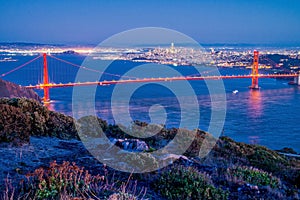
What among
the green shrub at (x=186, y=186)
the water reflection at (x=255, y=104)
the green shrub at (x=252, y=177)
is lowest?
the water reflection at (x=255, y=104)

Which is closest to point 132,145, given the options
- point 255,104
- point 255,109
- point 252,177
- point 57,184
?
point 252,177

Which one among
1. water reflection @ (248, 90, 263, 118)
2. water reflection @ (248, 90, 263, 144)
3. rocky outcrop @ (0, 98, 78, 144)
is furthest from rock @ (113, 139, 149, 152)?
water reflection @ (248, 90, 263, 118)

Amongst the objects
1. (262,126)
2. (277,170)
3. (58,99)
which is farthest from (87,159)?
(58,99)

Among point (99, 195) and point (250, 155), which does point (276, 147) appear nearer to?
point (250, 155)

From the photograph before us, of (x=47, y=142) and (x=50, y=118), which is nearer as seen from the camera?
(x=47, y=142)

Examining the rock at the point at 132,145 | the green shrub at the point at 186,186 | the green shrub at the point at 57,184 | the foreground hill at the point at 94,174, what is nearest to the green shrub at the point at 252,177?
the foreground hill at the point at 94,174

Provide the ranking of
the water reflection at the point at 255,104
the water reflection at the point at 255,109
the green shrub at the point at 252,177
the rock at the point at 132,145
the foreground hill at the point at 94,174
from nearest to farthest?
the foreground hill at the point at 94,174, the green shrub at the point at 252,177, the rock at the point at 132,145, the water reflection at the point at 255,109, the water reflection at the point at 255,104

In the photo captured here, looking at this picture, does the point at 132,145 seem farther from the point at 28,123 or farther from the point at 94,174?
the point at 28,123

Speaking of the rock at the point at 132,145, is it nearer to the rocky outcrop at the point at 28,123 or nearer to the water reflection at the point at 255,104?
the rocky outcrop at the point at 28,123
